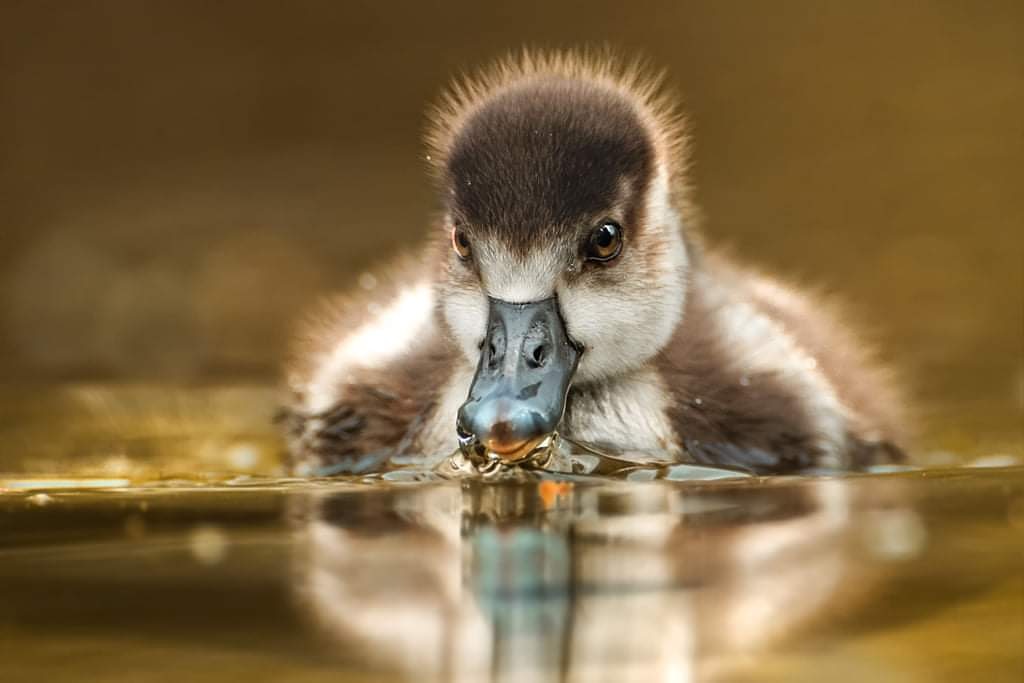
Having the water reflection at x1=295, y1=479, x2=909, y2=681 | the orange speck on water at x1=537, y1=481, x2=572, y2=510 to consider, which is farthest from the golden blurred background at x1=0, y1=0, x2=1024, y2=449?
the water reflection at x1=295, y1=479, x2=909, y2=681

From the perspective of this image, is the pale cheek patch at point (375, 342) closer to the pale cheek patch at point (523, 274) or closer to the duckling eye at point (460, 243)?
the duckling eye at point (460, 243)

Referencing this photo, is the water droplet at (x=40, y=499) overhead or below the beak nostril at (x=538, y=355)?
below

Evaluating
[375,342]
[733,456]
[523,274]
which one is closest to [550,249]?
[523,274]

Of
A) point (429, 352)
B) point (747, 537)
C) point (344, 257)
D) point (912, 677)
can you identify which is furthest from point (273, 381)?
point (912, 677)

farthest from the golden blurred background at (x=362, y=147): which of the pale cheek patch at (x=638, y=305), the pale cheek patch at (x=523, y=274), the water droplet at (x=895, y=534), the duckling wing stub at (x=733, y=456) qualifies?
the water droplet at (x=895, y=534)

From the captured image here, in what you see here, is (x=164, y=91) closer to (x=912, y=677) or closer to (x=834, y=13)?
(x=834, y=13)

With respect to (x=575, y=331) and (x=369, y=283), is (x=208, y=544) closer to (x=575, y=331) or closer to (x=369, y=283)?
(x=575, y=331)
